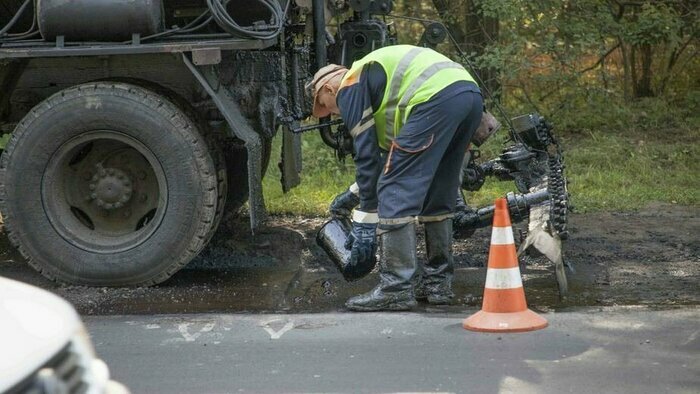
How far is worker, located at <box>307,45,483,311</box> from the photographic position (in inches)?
259

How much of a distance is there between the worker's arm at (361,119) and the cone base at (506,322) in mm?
1005

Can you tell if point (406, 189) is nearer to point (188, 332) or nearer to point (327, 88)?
point (327, 88)

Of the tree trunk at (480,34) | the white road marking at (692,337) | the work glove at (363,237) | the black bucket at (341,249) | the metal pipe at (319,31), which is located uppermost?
the metal pipe at (319,31)

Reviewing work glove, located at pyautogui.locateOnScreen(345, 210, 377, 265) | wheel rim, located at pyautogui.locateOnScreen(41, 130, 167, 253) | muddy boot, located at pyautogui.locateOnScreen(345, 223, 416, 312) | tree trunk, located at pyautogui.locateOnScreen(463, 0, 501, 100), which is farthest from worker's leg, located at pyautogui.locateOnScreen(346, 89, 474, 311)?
tree trunk, located at pyautogui.locateOnScreen(463, 0, 501, 100)

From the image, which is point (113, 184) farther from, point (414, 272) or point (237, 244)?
point (414, 272)

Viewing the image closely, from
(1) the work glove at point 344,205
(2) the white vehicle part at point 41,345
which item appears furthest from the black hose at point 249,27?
(2) the white vehicle part at point 41,345

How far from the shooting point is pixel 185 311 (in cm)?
693

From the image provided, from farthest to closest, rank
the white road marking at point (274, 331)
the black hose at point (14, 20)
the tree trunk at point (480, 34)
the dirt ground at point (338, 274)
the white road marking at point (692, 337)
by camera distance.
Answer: the tree trunk at point (480, 34), the black hose at point (14, 20), the dirt ground at point (338, 274), the white road marking at point (274, 331), the white road marking at point (692, 337)

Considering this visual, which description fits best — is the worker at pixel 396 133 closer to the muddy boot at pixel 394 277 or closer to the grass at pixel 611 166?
the muddy boot at pixel 394 277

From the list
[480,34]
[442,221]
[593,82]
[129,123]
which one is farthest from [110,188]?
[593,82]

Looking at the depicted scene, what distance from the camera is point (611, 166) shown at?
37.3 ft

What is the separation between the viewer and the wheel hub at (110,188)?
7523 mm

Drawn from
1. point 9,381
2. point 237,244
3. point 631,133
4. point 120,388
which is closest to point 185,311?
point 237,244

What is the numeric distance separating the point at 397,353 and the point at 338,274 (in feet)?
6.51
